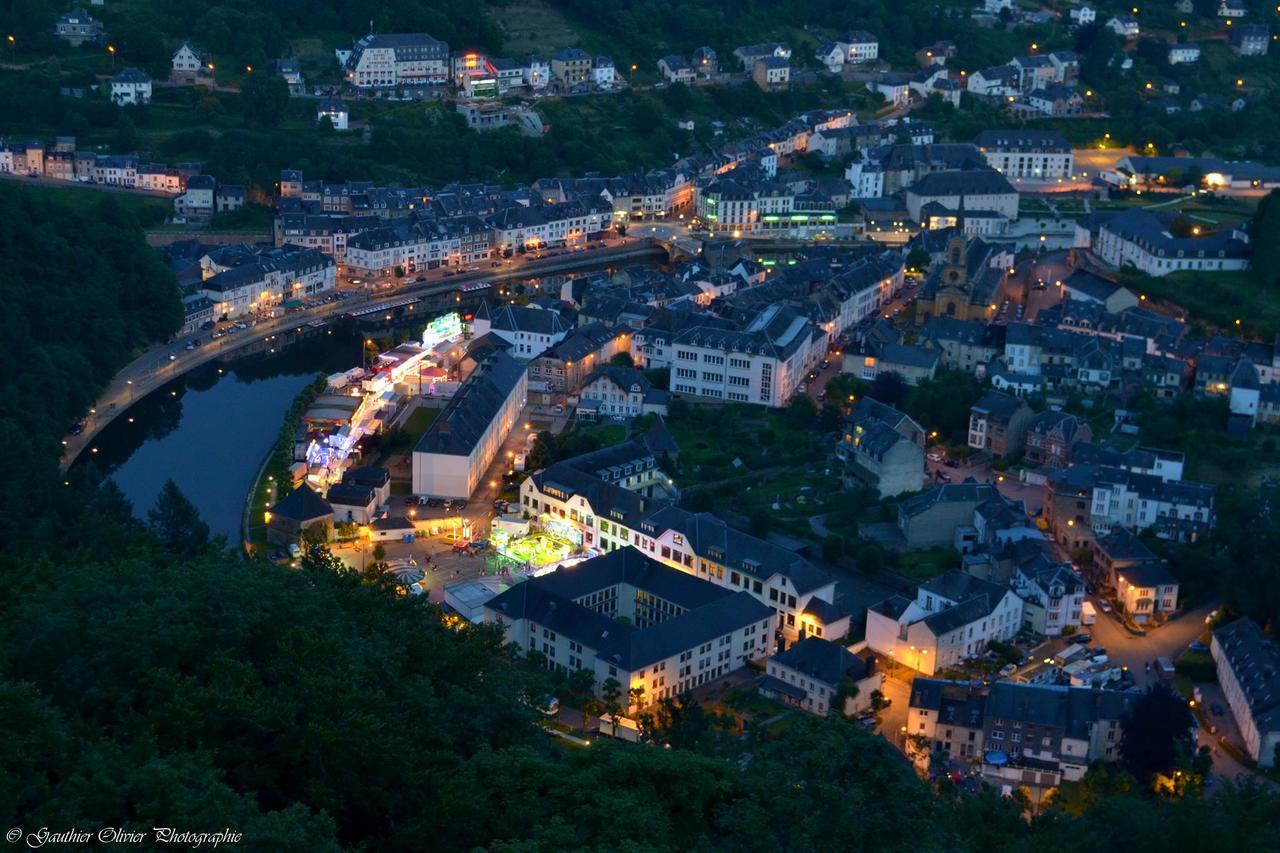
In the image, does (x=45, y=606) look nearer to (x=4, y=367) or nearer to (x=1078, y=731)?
(x=1078, y=731)

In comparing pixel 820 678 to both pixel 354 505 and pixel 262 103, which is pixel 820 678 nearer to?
pixel 354 505

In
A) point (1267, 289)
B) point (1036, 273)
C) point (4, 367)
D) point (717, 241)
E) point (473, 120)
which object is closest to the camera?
point (4, 367)

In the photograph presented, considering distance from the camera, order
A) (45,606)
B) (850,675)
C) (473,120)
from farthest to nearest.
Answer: (473,120) → (850,675) → (45,606)

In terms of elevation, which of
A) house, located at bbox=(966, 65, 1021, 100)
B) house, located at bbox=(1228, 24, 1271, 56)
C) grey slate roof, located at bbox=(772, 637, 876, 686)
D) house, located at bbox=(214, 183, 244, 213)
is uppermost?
house, located at bbox=(1228, 24, 1271, 56)

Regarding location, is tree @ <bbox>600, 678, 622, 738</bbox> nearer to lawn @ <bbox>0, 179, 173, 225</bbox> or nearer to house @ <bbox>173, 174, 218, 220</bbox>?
lawn @ <bbox>0, 179, 173, 225</bbox>

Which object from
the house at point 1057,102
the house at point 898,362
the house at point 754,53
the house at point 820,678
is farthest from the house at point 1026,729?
the house at point 754,53

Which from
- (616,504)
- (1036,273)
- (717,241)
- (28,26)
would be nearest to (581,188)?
(717,241)

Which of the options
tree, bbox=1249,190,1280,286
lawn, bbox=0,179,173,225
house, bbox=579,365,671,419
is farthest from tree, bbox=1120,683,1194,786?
lawn, bbox=0,179,173,225
